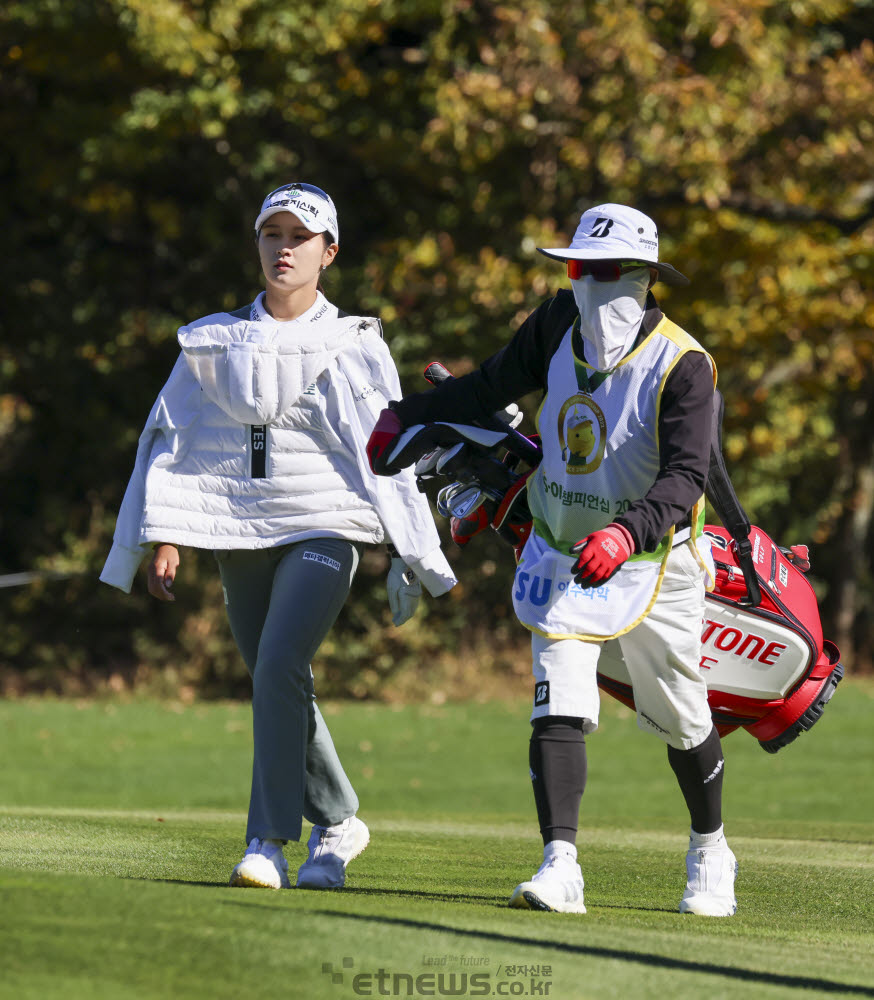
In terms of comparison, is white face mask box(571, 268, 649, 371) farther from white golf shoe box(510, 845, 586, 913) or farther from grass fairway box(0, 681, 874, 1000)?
grass fairway box(0, 681, 874, 1000)

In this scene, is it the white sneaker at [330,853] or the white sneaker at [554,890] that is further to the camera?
the white sneaker at [330,853]

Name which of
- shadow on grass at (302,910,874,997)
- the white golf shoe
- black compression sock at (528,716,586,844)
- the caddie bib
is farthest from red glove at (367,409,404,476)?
shadow on grass at (302,910,874,997)

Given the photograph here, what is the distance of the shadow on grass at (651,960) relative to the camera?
3805 mm

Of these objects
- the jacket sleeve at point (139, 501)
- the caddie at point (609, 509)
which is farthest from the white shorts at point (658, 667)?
the jacket sleeve at point (139, 501)

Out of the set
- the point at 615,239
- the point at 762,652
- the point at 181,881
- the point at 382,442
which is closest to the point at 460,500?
the point at 382,442

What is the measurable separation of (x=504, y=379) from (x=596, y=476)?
558 mm

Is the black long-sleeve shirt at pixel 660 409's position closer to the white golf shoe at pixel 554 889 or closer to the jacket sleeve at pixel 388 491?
the jacket sleeve at pixel 388 491

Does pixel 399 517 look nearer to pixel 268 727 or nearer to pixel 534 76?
pixel 268 727

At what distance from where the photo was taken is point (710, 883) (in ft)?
17.3

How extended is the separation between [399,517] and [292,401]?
51cm

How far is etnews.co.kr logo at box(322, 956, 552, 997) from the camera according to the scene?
343 centimetres

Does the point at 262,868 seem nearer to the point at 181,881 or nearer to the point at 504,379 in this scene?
the point at 181,881

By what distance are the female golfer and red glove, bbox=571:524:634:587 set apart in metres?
0.85

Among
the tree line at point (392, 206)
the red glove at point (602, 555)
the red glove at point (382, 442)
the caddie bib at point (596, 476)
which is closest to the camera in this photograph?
the red glove at point (602, 555)
